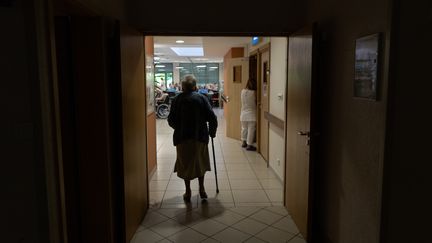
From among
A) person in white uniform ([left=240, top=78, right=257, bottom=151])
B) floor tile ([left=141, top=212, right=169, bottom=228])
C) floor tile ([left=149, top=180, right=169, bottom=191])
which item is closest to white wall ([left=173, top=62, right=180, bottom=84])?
person in white uniform ([left=240, top=78, right=257, bottom=151])

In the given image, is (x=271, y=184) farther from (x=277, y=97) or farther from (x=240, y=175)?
(x=277, y=97)

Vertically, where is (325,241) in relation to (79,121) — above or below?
below

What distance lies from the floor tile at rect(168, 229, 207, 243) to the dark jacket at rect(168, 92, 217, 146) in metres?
1.00

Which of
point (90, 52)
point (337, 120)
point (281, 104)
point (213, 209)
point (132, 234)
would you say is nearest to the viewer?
point (90, 52)

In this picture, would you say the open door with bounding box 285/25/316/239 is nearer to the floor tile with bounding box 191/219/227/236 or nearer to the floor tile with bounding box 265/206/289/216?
the floor tile with bounding box 265/206/289/216

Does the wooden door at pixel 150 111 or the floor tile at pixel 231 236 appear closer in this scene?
the floor tile at pixel 231 236

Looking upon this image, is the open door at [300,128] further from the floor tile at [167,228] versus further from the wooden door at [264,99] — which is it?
the wooden door at [264,99]

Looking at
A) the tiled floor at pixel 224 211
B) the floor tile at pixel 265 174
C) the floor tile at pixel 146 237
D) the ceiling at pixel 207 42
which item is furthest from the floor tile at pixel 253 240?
the ceiling at pixel 207 42

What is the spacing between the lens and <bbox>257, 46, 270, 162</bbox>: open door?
5.43 m

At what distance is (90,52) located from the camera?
2.26 metres

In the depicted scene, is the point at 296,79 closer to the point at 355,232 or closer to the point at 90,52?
the point at 355,232

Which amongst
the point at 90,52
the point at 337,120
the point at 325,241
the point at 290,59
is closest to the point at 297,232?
the point at 325,241

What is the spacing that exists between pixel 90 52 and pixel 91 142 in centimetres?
66

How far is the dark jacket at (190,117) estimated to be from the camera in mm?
3494
